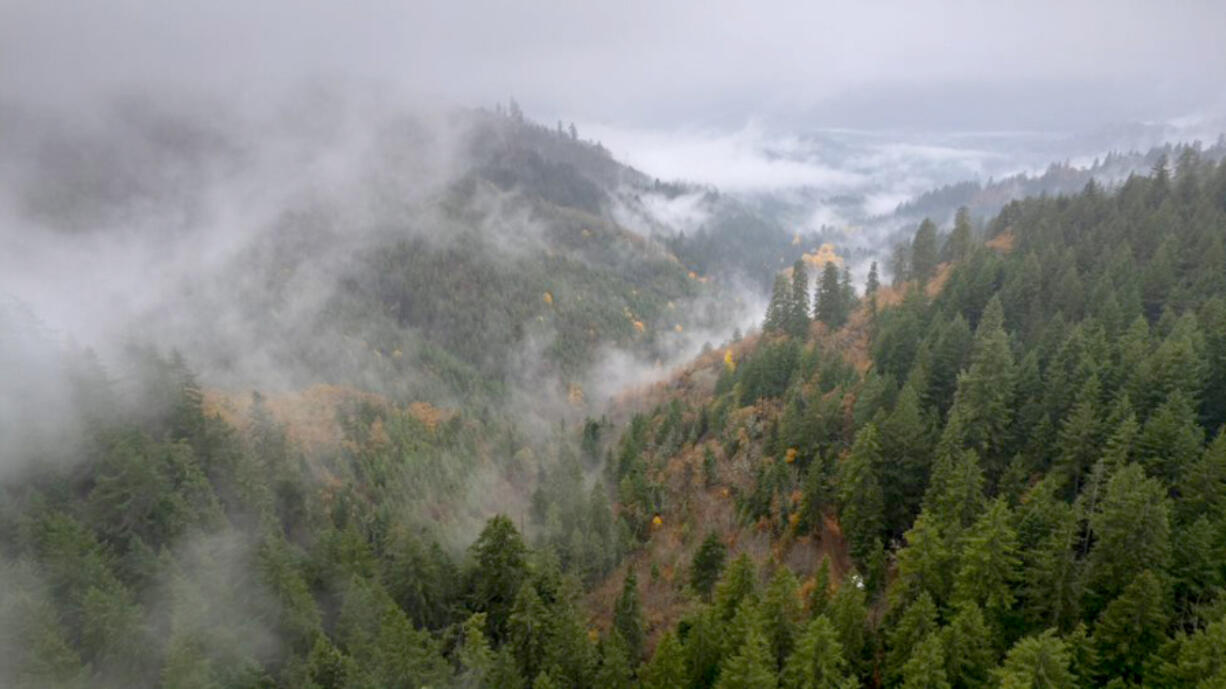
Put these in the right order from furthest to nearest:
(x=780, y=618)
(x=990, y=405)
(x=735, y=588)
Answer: (x=990, y=405)
(x=735, y=588)
(x=780, y=618)

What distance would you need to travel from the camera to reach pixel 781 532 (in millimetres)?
68562

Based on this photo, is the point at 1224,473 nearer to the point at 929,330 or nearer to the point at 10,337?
the point at 929,330

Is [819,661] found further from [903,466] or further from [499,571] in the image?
[499,571]

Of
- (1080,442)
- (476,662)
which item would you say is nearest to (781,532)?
(1080,442)

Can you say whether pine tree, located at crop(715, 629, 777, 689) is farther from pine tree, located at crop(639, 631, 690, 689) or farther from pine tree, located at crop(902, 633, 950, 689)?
pine tree, located at crop(902, 633, 950, 689)

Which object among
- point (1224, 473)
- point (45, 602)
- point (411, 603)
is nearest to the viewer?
point (1224, 473)

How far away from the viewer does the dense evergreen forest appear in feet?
127

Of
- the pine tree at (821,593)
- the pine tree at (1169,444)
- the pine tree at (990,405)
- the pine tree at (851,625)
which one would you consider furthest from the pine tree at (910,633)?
the pine tree at (990,405)

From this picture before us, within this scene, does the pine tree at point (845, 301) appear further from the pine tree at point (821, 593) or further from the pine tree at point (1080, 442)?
the pine tree at point (821, 593)

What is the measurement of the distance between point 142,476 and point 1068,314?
10177 cm

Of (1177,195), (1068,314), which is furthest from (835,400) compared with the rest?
(1177,195)

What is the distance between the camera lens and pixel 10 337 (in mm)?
82062

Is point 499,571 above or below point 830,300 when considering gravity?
below

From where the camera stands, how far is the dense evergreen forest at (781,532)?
38719 millimetres
